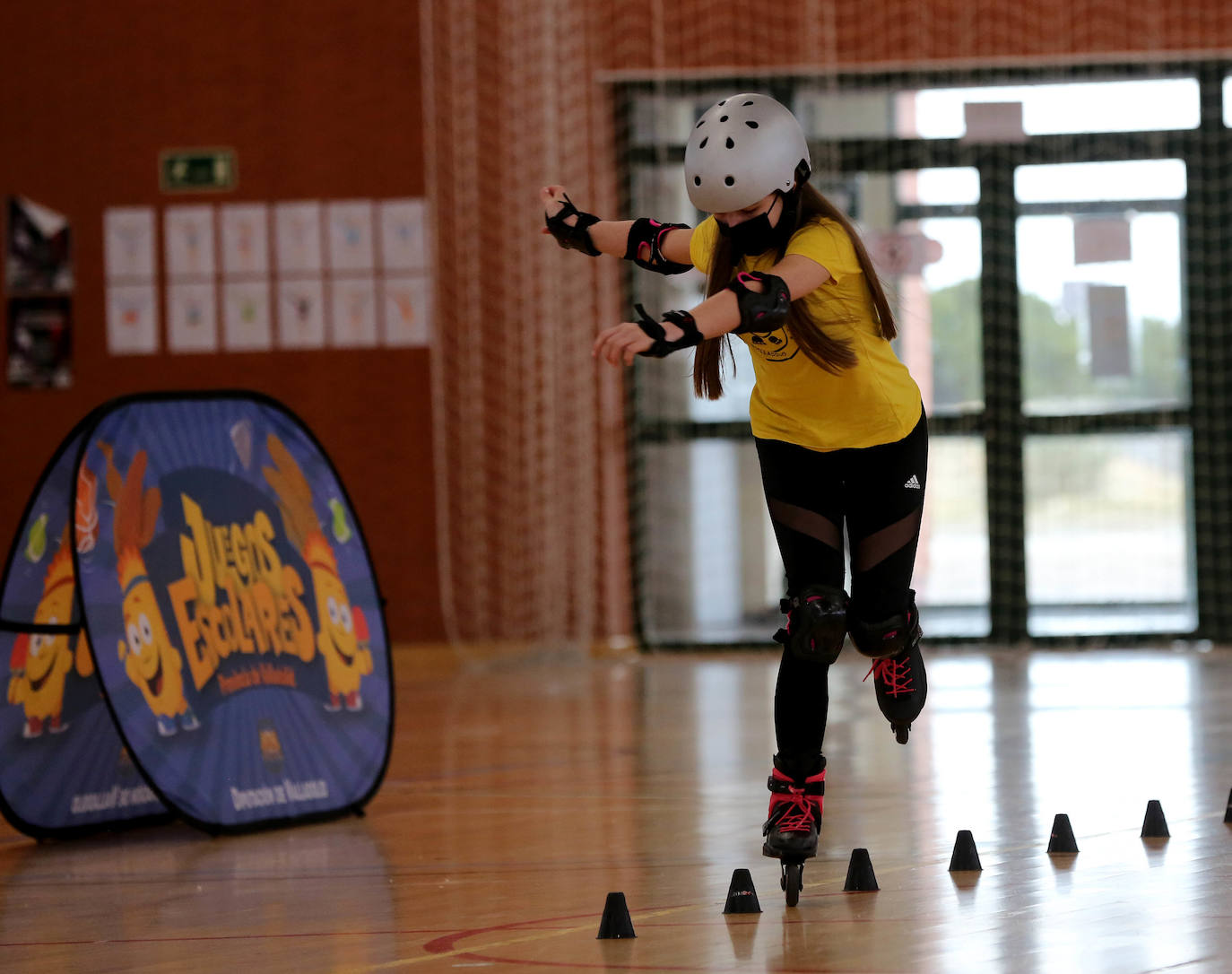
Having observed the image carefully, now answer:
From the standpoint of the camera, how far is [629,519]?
22.6ft

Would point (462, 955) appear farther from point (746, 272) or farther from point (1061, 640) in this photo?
point (1061, 640)

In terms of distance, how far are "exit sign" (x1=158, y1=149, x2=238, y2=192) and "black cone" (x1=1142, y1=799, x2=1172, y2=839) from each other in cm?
499

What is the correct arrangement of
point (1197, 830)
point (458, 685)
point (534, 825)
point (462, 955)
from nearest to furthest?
point (462, 955) → point (1197, 830) → point (534, 825) → point (458, 685)

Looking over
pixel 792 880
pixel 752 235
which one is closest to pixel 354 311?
pixel 752 235

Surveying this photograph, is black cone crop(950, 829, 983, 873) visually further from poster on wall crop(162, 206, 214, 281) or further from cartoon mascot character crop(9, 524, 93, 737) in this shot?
poster on wall crop(162, 206, 214, 281)

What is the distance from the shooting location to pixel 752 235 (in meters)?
2.62

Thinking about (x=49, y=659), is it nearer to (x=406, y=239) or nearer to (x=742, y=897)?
(x=742, y=897)

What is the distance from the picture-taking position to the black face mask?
2.61m

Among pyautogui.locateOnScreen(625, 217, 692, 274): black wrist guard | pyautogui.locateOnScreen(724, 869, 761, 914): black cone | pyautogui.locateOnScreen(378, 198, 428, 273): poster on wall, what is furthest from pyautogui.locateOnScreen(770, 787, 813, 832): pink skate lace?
A: pyautogui.locateOnScreen(378, 198, 428, 273): poster on wall

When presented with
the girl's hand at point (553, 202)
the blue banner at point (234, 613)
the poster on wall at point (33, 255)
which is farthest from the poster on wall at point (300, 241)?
the girl's hand at point (553, 202)

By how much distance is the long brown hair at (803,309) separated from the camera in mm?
2551

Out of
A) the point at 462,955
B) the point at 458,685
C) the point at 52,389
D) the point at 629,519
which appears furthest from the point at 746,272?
the point at 52,389

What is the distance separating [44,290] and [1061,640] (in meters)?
4.42

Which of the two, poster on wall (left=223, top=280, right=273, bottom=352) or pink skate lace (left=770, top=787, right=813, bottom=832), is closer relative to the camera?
pink skate lace (left=770, top=787, right=813, bottom=832)
